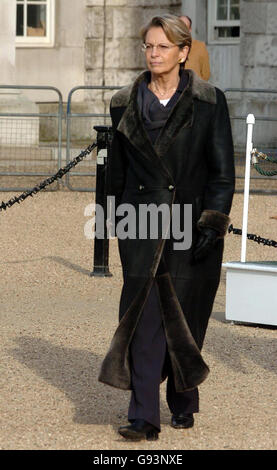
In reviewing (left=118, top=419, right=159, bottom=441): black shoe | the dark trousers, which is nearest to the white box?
the dark trousers

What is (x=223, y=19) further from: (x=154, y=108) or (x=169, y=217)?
(x=169, y=217)

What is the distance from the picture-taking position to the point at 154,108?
219 inches

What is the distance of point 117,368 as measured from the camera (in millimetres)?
5504

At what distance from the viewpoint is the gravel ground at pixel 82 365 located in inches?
220

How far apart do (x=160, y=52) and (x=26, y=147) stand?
11.6m

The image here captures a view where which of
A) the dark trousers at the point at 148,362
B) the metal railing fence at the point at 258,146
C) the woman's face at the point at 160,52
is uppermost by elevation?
the woman's face at the point at 160,52

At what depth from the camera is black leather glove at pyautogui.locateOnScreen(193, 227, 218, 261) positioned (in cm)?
553

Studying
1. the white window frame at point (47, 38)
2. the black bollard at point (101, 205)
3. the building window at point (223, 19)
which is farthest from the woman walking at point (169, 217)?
the white window frame at point (47, 38)

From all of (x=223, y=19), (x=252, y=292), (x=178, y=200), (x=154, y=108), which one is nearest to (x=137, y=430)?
(x=178, y=200)

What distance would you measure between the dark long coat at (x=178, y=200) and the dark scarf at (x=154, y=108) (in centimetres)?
3

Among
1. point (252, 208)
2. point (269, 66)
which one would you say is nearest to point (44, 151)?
point (252, 208)

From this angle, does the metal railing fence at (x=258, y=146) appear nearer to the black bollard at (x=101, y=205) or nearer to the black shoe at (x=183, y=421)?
the black bollard at (x=101, y=205)

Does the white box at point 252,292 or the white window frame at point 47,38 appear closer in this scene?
the white box at point 252,292

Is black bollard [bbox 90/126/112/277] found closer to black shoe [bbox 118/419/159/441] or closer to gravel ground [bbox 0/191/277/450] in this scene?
gravel ground [bbox 0/191/277/450]
